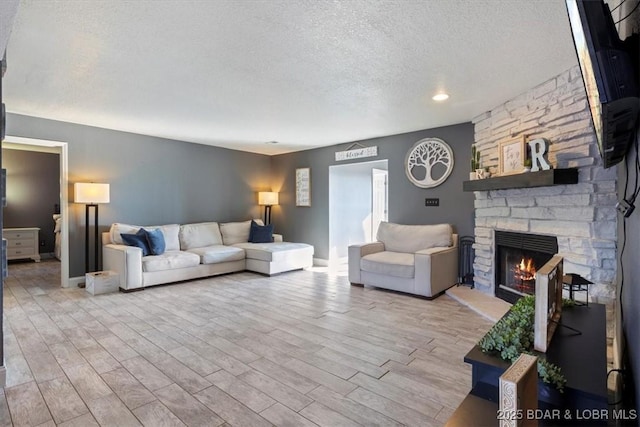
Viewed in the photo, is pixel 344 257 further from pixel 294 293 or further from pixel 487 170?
pixel 487 170

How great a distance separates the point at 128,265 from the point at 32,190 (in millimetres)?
4641

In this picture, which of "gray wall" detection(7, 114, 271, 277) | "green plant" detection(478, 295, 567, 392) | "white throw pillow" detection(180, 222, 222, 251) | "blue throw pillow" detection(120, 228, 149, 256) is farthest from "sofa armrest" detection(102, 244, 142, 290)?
"green plant" detection(478, 295, 567, 392)

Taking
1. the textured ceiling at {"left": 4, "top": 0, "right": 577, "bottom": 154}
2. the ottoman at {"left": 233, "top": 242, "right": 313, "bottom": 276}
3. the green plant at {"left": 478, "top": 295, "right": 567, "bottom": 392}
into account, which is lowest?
the ottoman at {"left": 233, "top": 242, "right": 313, "bottom": 276}

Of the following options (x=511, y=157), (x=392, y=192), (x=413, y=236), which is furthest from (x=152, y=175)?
(x=511, y=157)

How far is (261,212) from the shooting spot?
7230 mm

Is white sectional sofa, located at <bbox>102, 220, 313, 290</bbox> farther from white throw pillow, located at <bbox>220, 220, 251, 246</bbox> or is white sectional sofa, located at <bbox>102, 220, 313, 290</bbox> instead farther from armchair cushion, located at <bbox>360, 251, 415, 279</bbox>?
armchair cushion, located at <bbox>360, 251, 415, 279</bbox>

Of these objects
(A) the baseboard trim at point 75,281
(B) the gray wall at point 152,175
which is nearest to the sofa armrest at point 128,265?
(A) the baseboard trim at point 75,281

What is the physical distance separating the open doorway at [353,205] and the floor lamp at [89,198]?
366cm

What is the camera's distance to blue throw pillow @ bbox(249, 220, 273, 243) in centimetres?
618

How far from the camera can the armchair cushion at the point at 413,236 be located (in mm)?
4543

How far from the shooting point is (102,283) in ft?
14.0

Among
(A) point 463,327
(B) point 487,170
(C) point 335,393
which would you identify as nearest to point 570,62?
(B) point 487,170

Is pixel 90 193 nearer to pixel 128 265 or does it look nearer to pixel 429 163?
pixel 128 265

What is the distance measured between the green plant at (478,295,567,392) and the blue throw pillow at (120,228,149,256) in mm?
4597
